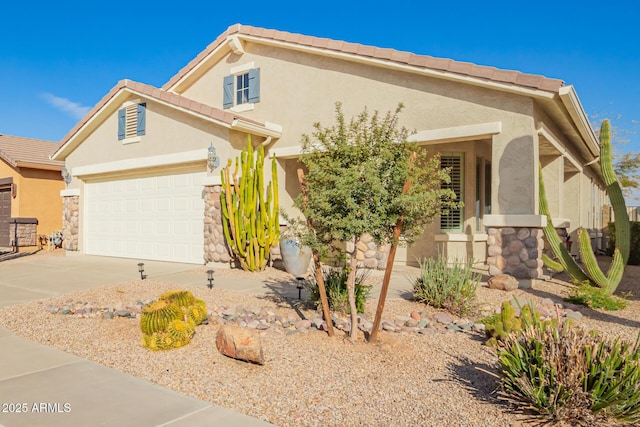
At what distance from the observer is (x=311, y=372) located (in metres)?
4.60

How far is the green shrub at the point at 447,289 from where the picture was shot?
6901 mm

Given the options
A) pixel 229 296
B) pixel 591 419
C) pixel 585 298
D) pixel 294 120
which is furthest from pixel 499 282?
pixel 294 120

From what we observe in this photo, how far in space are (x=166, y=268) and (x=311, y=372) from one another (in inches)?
315

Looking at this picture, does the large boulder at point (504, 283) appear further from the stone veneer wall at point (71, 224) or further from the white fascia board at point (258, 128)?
the stone veneer wall at point (71, 224)

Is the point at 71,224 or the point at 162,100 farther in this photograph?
the point at 71,224

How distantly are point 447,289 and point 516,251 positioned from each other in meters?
3.05

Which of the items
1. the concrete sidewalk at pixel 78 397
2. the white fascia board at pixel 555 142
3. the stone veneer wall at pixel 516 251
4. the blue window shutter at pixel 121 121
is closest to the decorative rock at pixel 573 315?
the stone veneer wall at pixel 516 251

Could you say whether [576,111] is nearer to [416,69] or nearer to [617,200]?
[617,200]

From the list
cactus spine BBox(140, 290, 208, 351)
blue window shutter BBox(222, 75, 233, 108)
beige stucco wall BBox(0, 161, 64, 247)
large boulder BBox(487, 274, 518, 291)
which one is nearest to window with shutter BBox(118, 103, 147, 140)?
blue window shutter BBox(222, 75, 233, 108)

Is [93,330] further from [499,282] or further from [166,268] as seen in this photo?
[499,282]

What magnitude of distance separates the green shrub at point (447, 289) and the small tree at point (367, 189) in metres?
1.98

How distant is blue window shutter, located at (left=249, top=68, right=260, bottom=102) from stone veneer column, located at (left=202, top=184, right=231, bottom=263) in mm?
3025

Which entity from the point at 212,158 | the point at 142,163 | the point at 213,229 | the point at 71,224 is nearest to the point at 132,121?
the point at 142,163

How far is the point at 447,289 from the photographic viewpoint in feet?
22.8
